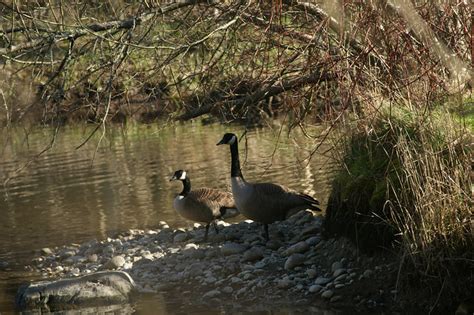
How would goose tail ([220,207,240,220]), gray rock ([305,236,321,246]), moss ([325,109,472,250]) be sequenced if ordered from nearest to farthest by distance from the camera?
moss ([325,109,472,250])
gray rock ([305,236,321,246])
goose tail ([220,207,240,220])

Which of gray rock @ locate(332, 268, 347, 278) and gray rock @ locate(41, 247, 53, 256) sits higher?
gray rock @ locate(332, 268, 347, 278)

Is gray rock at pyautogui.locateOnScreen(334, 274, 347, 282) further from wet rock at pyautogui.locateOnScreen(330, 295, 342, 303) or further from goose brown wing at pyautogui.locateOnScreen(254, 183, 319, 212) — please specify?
goose brown wing at pyautogui.locateOnScreen(254, 183, 319, 212)

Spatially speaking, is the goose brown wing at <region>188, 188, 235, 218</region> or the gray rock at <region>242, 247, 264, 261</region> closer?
the gray rock at <region>242, 247, 264, 261</region>

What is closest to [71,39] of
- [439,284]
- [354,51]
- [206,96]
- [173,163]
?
[206,96]

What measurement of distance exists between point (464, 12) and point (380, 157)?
2.18 m

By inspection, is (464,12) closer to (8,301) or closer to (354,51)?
(354,51)

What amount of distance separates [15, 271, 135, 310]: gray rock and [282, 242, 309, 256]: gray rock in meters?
2.07

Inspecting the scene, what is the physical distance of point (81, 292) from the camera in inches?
461

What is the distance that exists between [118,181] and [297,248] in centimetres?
1076

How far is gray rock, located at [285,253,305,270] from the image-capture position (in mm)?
11305

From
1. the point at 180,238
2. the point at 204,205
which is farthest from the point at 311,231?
the point at 180,238

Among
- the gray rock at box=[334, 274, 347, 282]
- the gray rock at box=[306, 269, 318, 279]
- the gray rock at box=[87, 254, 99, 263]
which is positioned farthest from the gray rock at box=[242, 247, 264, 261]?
the gray rock at box=[87, 254, 99, 263]

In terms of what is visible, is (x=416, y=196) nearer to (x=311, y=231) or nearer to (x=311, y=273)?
(x=311, y=273)

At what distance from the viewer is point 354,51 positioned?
11375mm
